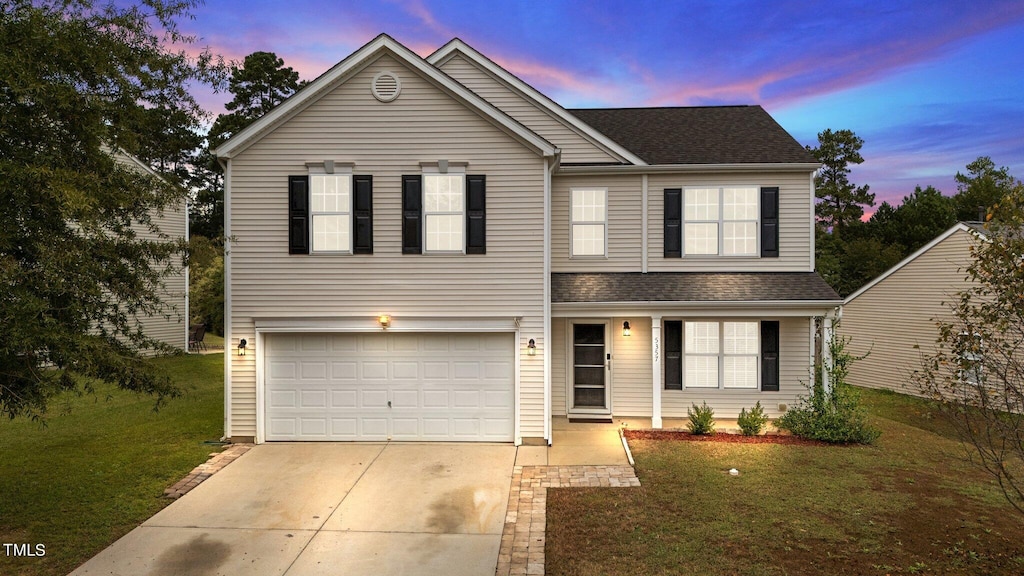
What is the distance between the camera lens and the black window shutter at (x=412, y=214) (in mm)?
10359

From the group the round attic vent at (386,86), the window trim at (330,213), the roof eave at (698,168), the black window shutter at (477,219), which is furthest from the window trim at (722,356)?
the round attic vent at (386,86)

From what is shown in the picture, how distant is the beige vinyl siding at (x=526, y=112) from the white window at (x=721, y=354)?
14.9 ft

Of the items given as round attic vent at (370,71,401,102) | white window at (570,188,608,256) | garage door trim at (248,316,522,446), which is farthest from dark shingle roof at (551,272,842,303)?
round attic vent at (370,71,401,102)

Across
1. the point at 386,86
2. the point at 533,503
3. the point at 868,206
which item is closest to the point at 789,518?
the point at 533,503

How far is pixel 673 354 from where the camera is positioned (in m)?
12.3

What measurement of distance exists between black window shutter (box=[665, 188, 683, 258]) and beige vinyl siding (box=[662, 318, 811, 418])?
115 inches

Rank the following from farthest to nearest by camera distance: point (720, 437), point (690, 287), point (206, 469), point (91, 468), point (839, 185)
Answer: point (839, 185), point (690, 287), point (720, 437), point (206, 469), point (91, 468)

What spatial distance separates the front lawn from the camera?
5.69 metres

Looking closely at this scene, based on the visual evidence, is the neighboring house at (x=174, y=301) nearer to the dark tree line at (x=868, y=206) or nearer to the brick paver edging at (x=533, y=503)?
the brick paver edging at (x=533, y=503)

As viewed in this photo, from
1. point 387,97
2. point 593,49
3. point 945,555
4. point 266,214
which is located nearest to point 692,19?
point 593,49

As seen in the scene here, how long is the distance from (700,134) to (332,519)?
39.4 feet

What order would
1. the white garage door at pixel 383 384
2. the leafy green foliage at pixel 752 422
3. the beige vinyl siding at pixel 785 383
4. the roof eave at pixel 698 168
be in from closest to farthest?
the white garage door at pixel 383 384
the leafy green foliage at pixel 752 422
the roof eave at pixel 698 168
the beige vinyl siding at pixel 785 383

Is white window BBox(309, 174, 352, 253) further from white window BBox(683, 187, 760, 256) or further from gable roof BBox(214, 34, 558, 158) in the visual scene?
white window BBox(683, 187, 760, 256)

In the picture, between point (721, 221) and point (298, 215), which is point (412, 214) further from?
point (721, 221)
